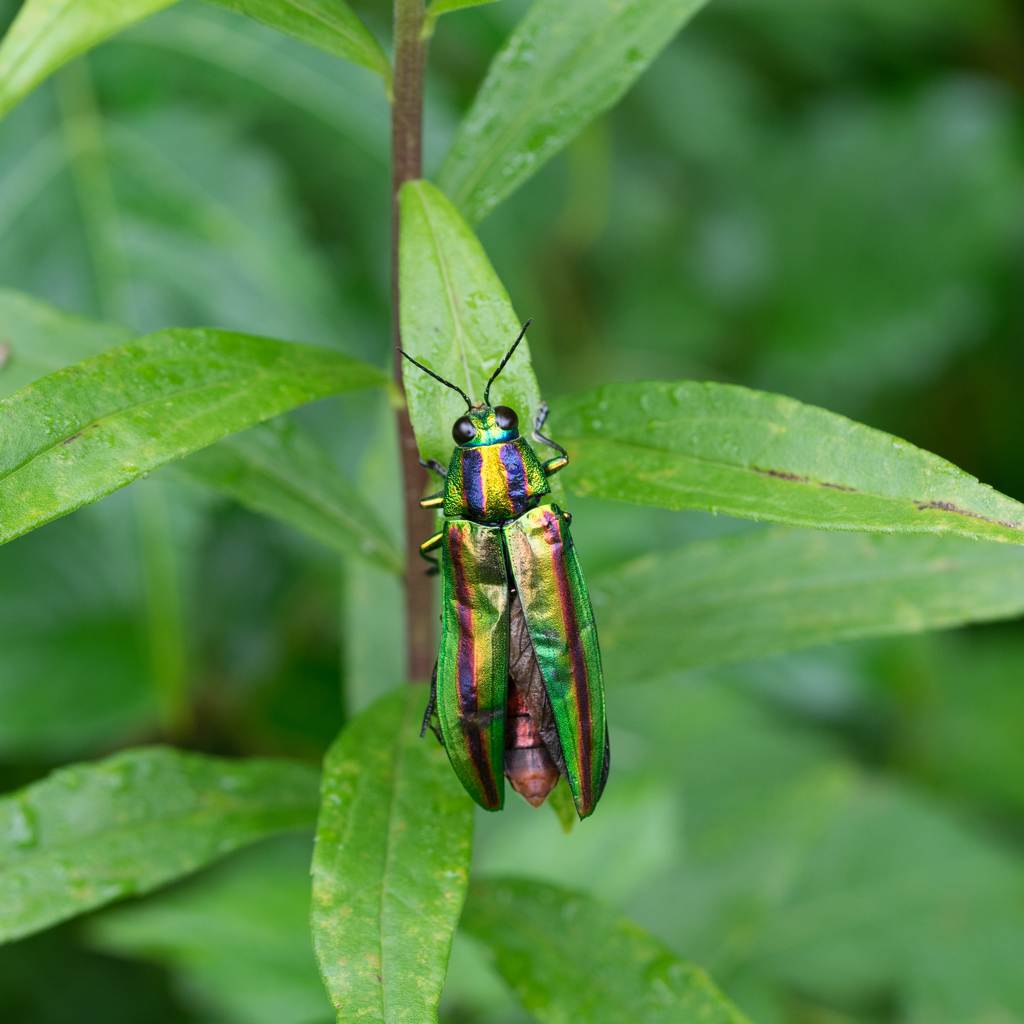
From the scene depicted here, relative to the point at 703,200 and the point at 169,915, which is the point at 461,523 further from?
the point at 703,200

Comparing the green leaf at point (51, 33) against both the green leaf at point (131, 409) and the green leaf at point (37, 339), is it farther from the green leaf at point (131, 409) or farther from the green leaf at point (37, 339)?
the green leaf at point (37, 339)

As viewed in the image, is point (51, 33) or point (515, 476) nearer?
point (51, 33)

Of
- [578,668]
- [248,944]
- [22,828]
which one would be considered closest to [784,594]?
[578,668]

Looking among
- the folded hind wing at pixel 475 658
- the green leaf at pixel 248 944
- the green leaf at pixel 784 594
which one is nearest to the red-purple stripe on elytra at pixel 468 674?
the folded hind wing at pixel 475 658

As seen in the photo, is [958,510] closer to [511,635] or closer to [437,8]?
→ [511,635]

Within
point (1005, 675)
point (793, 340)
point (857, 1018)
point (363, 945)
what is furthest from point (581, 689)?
point (793, 340)

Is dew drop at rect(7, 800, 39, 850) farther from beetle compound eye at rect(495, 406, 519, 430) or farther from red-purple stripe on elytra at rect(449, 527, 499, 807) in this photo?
beetle compound eye at rect(495, 406, 519, 430)
